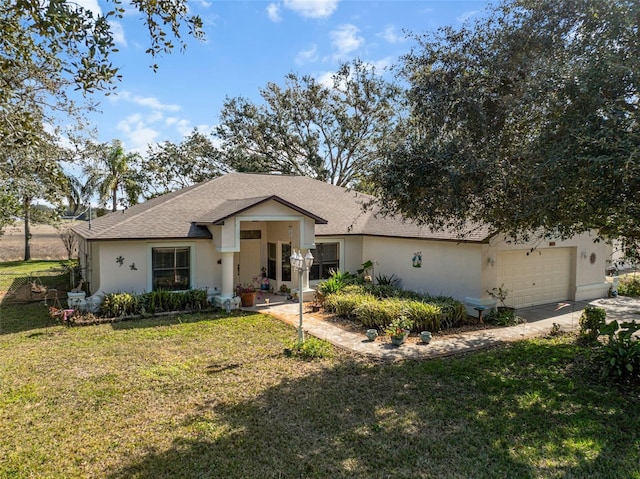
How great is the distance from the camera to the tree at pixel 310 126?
3206 cm

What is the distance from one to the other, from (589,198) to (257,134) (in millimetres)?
30828

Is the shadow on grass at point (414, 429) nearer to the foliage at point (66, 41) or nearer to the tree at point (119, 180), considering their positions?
the foliage at point (66, 41)

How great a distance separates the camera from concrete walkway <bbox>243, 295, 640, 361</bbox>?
33.8 feet

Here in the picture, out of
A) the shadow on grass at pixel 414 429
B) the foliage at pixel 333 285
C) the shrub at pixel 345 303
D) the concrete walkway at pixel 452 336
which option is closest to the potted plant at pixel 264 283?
the concrete walkway at pixel 452 336

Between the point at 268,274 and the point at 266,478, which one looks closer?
the point at 266,478


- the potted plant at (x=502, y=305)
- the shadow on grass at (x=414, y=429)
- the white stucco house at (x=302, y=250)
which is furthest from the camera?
the white stucco house at (x=302, y=250)

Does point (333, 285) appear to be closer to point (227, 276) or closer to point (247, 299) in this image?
point (247, 299)

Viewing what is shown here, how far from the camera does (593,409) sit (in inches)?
281

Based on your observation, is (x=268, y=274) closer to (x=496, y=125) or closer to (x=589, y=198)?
(x=496, y=125)

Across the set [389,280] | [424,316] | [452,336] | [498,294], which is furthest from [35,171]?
[498,294]

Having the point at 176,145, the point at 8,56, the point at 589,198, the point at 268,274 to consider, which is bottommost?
the point at 268,274

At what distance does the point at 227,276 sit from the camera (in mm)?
15133

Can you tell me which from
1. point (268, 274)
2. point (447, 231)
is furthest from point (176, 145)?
point (447, 231)

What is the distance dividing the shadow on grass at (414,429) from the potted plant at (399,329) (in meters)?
1.78
